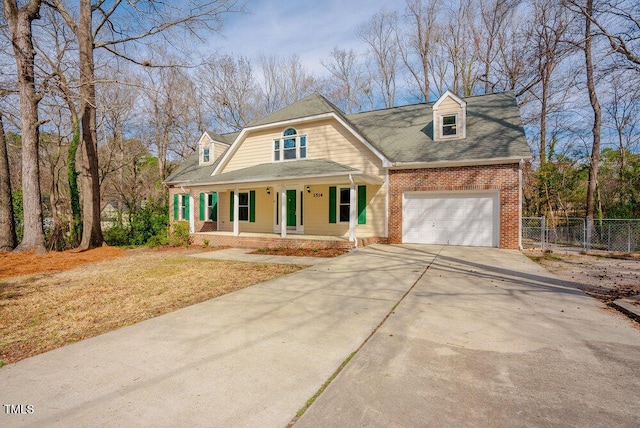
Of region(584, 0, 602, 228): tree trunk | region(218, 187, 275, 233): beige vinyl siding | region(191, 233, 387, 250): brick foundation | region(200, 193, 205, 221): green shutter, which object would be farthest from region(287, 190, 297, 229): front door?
region(584, 0, 602, 228): tree trunk

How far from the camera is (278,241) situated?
1229 centimetres

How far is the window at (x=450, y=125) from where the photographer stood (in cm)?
1289

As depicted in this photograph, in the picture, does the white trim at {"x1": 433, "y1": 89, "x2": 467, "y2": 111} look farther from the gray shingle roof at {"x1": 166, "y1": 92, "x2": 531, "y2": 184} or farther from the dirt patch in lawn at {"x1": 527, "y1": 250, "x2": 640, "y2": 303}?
the dirt patch in lawn at {"x1": 527, "y1": 250, "x2": 640, "y2": 303}

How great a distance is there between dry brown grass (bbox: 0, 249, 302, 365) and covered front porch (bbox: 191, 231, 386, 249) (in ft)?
10.6

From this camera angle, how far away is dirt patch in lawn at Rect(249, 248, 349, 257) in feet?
35.0

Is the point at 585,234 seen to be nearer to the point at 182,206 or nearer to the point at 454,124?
the point at 454,124

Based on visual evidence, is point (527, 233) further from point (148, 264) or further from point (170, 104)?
point (170, 104)

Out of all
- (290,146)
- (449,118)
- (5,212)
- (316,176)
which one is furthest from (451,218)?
(5,212)

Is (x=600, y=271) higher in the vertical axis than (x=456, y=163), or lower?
lower

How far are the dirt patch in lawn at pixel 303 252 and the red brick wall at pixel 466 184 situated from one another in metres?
3.09

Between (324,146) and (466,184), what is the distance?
622cm

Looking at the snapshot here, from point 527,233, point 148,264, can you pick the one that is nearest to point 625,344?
point 148,264

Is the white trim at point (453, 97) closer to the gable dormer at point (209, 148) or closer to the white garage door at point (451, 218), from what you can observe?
the white garage door at point (451, 218)

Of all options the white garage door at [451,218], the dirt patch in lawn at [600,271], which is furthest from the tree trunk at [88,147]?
the dirt patch in lawn at [600,271]
